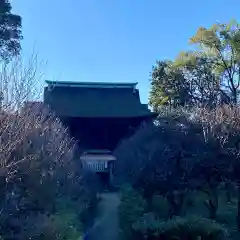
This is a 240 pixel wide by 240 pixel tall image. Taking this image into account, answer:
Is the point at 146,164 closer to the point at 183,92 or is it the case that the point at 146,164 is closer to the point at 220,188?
the point at 220,188

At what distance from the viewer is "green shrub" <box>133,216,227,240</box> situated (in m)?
8.27

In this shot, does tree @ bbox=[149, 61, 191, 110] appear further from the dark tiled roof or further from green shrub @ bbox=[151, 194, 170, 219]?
green shrub @ bbox=[151, 194, 170, 219]

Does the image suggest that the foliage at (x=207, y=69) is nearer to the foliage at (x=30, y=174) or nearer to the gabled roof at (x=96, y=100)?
the gabled roof at (x=96, y=100)

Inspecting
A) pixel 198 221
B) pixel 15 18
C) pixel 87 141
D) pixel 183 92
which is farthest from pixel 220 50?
pixel 198 221

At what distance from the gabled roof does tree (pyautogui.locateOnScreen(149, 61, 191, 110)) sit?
4.88 m

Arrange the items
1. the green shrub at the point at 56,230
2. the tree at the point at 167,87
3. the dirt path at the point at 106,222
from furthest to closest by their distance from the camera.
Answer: the tree at the point at 167,87 → the dirt path at the point at 106,222 → the green shrub at the point at 56,230

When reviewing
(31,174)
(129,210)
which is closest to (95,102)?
(129,210)

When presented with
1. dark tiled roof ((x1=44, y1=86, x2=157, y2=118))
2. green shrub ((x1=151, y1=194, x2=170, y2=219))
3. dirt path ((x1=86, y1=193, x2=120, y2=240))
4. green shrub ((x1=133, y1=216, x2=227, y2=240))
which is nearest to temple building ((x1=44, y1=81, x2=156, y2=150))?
dark tiled roof ((x1=44, y1=86, x2=157, y2=118))

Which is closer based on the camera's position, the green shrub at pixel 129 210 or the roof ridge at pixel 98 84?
the green shrub at pixel 129 210

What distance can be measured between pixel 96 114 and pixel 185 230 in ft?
44.9

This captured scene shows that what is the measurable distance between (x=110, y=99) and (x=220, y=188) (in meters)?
13.1

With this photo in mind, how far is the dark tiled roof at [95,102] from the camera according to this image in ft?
70.2

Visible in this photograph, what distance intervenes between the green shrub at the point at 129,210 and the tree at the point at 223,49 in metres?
15.4

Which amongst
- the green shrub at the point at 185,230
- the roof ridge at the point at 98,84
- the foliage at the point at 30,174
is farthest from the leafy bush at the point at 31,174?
the roof ridge at the point at 98,84
